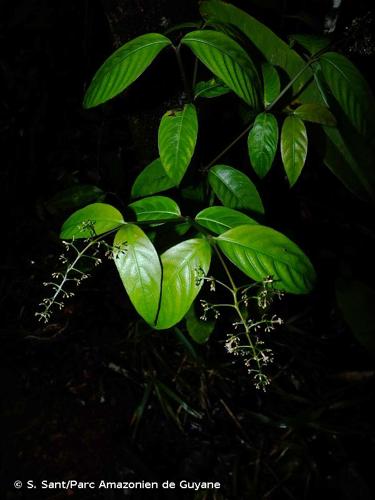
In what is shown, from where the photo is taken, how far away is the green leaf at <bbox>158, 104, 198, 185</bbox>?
0.96 metres

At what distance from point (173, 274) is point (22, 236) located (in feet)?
5.40

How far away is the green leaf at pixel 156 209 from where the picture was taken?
1.04m

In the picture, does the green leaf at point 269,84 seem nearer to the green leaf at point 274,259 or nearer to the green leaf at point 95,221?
the green leaf at point 274,259

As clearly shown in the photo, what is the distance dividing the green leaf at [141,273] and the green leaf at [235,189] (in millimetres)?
427

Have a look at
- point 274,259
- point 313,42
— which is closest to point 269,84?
point 313,42

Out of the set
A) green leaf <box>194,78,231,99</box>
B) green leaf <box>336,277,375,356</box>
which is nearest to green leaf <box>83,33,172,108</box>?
green leaf <box>194,78,231,99</box>

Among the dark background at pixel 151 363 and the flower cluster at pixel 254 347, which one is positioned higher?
the flower cluster at pixel 254 347

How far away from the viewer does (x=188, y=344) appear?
1812 millimetres

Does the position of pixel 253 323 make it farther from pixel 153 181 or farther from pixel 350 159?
pixel 350 159

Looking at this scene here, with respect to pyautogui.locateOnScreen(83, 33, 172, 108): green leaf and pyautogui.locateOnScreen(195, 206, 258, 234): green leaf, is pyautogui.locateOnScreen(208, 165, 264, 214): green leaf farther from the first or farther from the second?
pyautogui.locateOnScreen(83, 33, 172, 108): green leaf

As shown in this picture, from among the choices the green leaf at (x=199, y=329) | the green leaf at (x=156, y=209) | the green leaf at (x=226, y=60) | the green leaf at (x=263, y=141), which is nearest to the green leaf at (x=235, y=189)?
the green leaf at (x=263, y=141)

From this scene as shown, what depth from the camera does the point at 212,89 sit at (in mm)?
1102

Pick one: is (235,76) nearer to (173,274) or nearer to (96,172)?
(173,274)

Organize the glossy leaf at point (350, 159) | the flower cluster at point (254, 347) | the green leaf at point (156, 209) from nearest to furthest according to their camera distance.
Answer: the flower cluster at point (254, 347) < the green leaf at point (156, 209) < the glossy leaf at point (350, 159)
